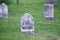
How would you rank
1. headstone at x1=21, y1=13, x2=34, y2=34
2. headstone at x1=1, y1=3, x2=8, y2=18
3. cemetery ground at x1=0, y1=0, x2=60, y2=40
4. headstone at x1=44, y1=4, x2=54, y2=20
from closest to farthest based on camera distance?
cemetery ground at x1=0, y1=0, x2=60, y2=40 → headstone at x1=21, y1=13, x2=34, y2=34 → headstone at x1=44, y1=4, x2=54, y2=20 → headstone at x1=1, y1=3, x2=8, y2=18

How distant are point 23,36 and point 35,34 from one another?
0.42 metres

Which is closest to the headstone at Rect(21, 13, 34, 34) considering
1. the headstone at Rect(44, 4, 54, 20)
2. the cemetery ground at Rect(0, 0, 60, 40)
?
the cemetery ground at Rect(0, 0, 60, 40)

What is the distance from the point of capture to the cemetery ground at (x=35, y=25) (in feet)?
19.8

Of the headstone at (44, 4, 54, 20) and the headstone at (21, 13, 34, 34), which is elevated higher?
the headstone at (44, 4, 54, 20)

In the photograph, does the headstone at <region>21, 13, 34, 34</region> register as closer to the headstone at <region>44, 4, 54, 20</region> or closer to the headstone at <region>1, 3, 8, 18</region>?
the headstone at <region>44, 4, 54, 20</region>

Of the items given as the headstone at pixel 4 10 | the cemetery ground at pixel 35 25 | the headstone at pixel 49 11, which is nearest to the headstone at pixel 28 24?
the cemetery ground at pixel 35 25

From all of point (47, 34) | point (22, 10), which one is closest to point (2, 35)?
point (47, 34)

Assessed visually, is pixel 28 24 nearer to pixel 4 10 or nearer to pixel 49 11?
pixel 49 11

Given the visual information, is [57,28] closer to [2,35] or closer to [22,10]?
[2,35]

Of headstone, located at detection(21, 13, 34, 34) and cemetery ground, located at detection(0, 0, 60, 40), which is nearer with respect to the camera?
cemetery ground, located at detection(0, 0, 60, 40)

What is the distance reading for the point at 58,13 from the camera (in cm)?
923

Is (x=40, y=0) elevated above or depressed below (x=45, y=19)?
above

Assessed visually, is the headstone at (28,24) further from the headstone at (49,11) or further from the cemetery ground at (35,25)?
the headstone at (49,11)

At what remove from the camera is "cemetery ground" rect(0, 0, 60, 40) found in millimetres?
6047
